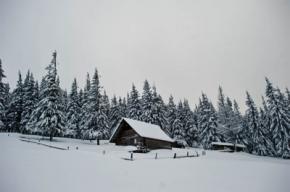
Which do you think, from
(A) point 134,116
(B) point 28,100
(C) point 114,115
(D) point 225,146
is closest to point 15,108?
(B) point 28,100

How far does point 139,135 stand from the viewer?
31.6m

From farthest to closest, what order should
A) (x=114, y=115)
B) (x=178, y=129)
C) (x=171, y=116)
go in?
(x=114, y=115), (x=171, y=116), (x=178, y=129)

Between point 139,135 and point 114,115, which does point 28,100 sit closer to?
point 114,115

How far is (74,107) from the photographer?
1871 inches

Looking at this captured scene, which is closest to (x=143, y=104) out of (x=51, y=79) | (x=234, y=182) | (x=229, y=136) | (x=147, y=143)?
(x=147, y=143)

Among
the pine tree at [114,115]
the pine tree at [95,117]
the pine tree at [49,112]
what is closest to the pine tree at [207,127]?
the pine tree at [114,115]

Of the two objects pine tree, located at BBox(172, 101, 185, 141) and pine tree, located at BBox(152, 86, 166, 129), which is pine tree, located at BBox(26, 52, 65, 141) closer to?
pine tree, located at BBox(152, 86, 166, 129)

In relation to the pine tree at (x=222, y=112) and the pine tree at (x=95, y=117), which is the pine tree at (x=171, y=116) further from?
the pine tree at (x=95, y=117)

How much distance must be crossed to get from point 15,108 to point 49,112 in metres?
15.6

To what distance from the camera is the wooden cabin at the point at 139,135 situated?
108 ft

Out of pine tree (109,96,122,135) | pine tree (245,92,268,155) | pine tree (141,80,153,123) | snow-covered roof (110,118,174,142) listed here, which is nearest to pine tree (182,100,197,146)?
pine tree (141,80,153,123)

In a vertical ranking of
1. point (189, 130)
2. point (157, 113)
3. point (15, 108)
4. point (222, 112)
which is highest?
point (222, 112)

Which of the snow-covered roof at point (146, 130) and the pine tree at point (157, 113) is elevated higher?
the pine tree at point (157, 113)

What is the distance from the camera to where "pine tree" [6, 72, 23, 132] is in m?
43.2
